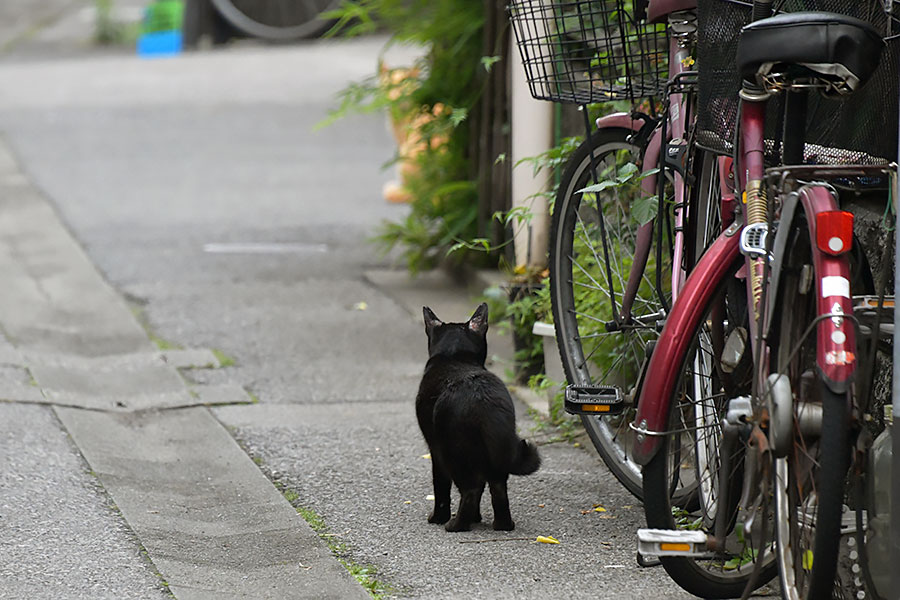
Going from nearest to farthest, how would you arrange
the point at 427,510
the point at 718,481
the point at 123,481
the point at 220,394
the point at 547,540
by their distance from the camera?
the point at 718,481 → the point at 547,540 → the point at 427,510 → the point at 123,481 → the point at 220,394

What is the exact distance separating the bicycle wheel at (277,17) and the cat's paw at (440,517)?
519 inches

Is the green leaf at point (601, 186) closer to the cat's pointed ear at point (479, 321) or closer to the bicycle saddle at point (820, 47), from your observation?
the cat's pointed ear at point (479, 321)

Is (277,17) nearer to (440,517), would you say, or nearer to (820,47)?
(440,517)

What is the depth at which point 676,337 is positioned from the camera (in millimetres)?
2877

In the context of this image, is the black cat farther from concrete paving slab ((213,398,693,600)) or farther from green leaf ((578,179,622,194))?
green leaf ((578,179,622,194))

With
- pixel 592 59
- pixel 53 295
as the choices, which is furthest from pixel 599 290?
pixel 53 295

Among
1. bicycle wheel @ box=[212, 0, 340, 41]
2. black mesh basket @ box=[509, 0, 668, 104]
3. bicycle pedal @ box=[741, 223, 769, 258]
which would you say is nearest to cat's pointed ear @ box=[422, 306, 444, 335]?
black mesh basket @ box=[509, 0, 668, 104]

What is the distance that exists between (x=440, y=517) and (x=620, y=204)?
1.20 m

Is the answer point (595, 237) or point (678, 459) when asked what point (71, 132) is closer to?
point (595, 237)

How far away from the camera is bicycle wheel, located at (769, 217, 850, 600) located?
2.42 meters

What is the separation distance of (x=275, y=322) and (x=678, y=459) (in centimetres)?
335

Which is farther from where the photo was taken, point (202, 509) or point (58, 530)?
point (202, 509)

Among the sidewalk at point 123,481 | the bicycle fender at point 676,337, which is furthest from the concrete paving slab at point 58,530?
the bicycle fender at point 676,337

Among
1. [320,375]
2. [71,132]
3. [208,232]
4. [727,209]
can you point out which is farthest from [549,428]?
[71,132]
